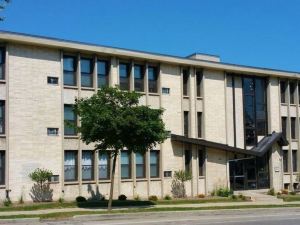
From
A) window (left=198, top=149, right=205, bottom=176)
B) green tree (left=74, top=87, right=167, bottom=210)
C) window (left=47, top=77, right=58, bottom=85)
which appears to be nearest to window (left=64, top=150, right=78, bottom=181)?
window (left=47, top=77, right=58, bottom=85)

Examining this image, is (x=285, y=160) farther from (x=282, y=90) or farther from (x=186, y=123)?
(x=186, y=123)

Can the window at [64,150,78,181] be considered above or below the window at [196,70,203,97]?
below

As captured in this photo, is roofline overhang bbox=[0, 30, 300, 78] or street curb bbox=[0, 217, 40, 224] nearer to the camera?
street curb bbox=[0, 217, 40, 224]

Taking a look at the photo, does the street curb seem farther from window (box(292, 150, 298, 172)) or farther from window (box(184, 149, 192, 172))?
window (box(292, 150, 298, 172))

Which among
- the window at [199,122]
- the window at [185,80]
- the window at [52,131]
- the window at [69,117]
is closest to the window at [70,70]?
the window at [69,117]

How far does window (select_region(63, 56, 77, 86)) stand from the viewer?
32562 mm

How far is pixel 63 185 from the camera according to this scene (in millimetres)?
31469

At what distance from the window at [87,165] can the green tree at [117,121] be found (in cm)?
663

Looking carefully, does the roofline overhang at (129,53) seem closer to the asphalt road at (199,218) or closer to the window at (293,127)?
the window at (293,127)

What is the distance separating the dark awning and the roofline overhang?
502 centimetres

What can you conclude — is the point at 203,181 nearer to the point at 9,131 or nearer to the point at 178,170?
the point at 178,170

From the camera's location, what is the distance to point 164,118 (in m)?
36.2

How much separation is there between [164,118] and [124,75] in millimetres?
3990

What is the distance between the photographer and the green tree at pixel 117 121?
83.7 ft
